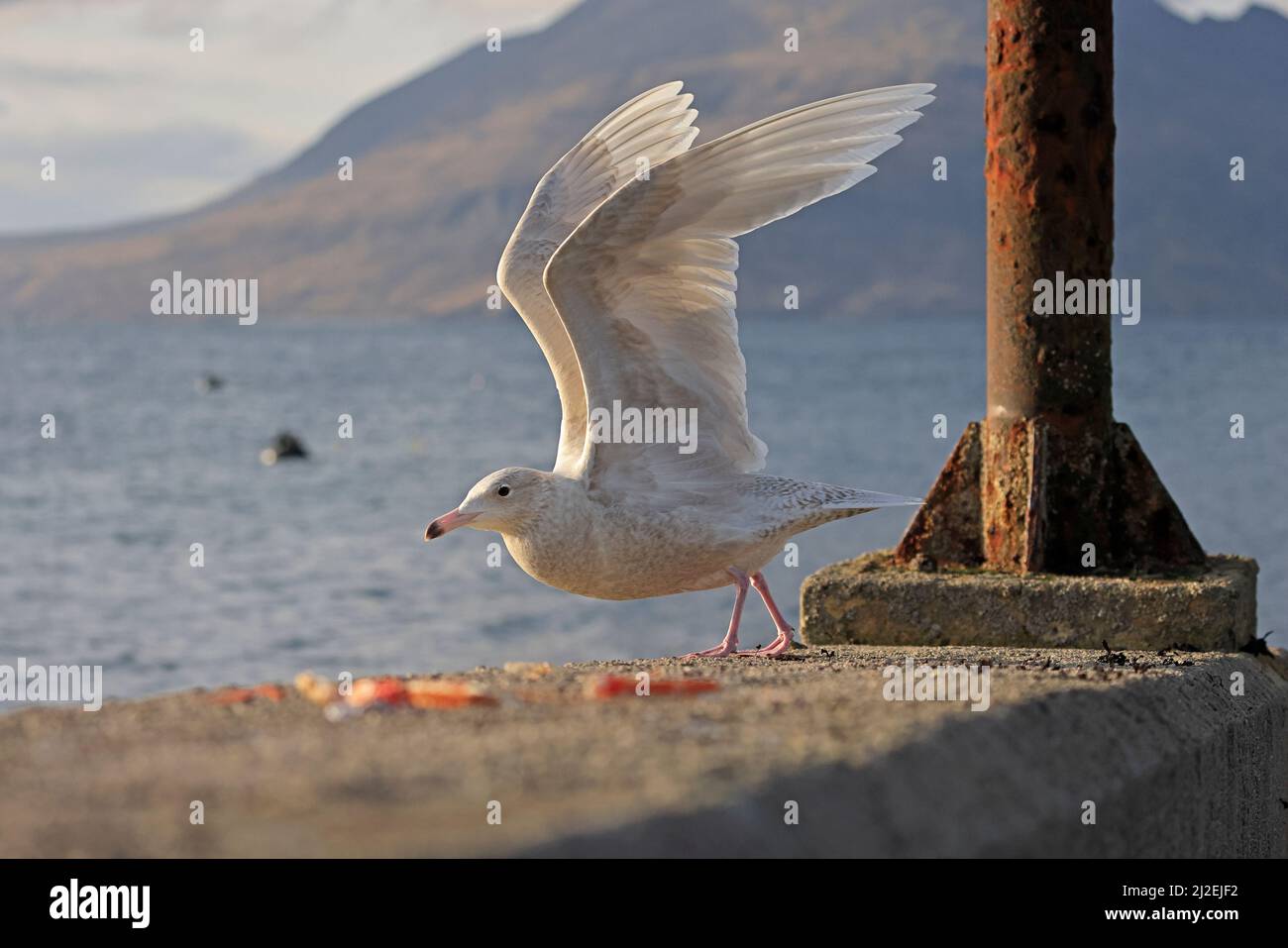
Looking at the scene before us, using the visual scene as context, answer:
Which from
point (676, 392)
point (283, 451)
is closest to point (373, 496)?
point (283, 451)

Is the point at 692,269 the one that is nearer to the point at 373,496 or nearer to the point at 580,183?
the point at 580,183

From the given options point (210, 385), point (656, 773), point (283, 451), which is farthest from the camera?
point (210, 385)

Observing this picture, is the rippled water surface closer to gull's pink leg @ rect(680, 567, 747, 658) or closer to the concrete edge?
gull's pink leg @ rect(680, 567, 747, 658)

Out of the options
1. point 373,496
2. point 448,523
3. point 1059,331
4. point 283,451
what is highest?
point 283,451

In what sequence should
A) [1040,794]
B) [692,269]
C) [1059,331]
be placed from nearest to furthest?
[1040,794]
[692,269]
[1059,331]

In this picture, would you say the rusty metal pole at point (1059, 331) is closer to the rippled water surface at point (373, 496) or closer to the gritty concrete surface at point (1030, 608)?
the gritty concrete surface at point (1030, 608)

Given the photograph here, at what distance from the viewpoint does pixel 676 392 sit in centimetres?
662

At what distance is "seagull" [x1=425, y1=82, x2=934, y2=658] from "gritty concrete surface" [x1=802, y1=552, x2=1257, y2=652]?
0.48 m

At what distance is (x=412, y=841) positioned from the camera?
3012 millimetres

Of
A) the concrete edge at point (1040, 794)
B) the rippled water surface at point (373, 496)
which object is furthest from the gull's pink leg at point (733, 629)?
the rippled water surface at point (373, 496)

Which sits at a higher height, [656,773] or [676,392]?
[676,392]

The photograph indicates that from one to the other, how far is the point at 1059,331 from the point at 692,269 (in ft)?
5.37

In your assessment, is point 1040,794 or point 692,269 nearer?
point 1040,794
